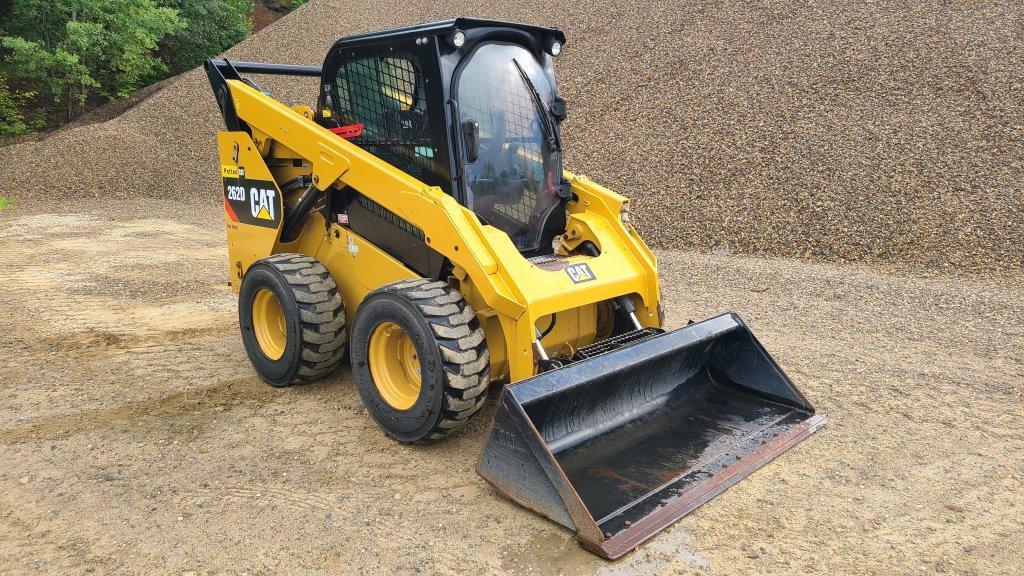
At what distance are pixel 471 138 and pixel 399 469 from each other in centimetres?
179

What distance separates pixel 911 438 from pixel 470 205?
9.08ft

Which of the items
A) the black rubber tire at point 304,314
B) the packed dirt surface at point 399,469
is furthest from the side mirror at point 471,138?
the packed dirt surface at point 399,469

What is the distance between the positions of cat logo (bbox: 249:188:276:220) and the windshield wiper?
1.86m

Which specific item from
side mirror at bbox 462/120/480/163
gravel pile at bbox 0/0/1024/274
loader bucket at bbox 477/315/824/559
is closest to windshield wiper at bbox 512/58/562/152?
side mirror at bbox 462/120/480/163

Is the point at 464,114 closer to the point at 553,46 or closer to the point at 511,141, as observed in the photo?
the point at 511,141

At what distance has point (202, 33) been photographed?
23.2m

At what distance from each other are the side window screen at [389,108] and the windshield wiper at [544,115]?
2.18ft

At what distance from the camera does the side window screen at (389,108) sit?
13.1ft

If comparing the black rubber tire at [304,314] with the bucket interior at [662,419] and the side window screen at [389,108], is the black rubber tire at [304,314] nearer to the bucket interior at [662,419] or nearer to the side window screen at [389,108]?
the side window screen at [389,108]

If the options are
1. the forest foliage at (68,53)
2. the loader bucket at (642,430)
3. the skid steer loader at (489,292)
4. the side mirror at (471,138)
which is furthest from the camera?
the forest foliage at (68,53)

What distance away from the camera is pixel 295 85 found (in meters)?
18.0

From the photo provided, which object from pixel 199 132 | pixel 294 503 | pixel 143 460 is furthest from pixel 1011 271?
pixel 199 132

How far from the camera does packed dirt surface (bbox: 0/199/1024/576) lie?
288cm

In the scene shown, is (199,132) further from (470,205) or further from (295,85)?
(470,205)
